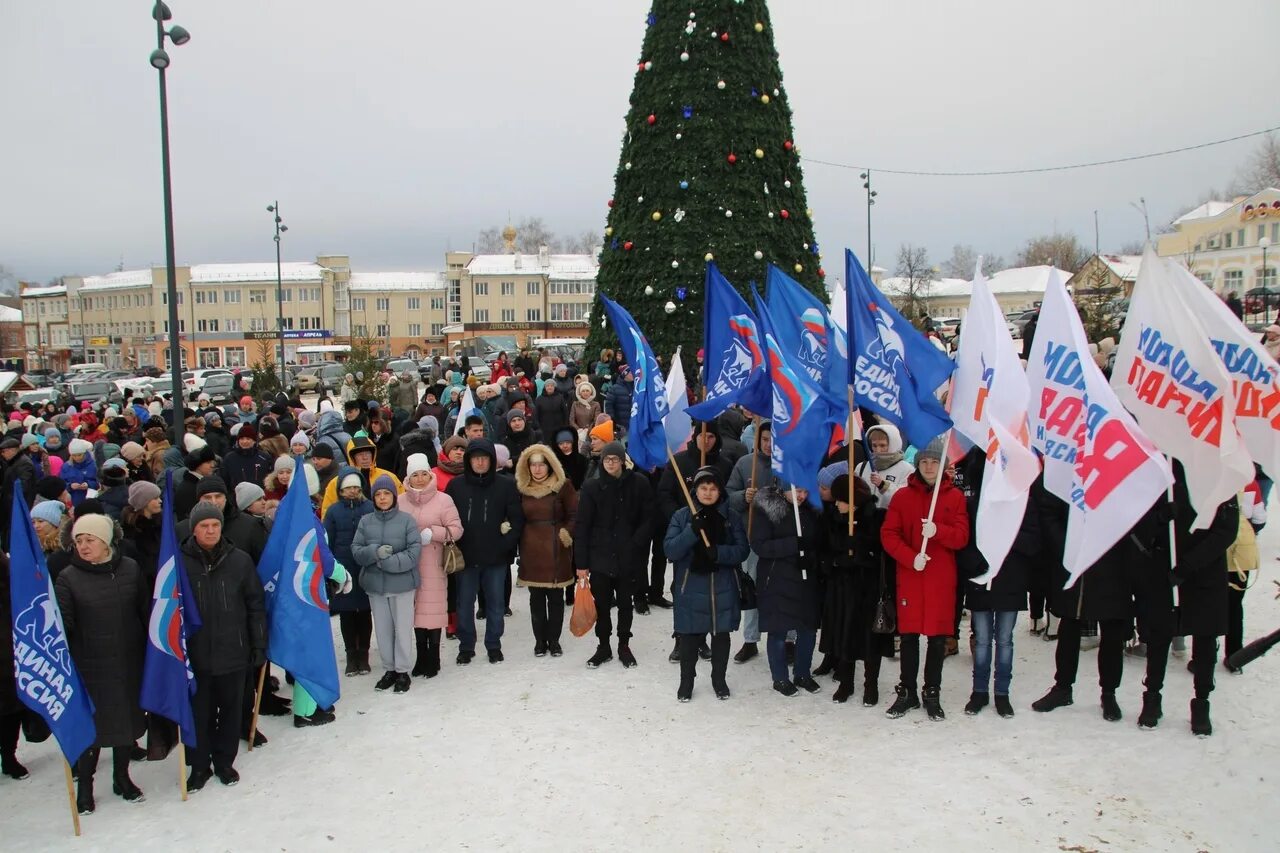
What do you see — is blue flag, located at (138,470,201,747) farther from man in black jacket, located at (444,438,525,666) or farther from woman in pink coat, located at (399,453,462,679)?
man in black jacket, located at (444,438,525,666)

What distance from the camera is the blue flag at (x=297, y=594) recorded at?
6289 millimetres

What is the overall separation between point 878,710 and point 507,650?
10.5 ft

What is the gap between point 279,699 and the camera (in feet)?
23.0

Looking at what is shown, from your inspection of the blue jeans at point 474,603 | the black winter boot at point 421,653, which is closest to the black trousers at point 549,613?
the blue jeans at point 474,603

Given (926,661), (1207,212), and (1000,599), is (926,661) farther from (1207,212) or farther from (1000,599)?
(1207,212)

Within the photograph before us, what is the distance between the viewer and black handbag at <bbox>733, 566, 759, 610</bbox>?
7102 mm

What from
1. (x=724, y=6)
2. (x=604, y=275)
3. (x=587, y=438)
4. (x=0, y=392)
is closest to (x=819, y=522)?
(x=587, y=438)

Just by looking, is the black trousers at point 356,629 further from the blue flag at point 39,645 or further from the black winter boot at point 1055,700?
the black winter boot at point 1055,700

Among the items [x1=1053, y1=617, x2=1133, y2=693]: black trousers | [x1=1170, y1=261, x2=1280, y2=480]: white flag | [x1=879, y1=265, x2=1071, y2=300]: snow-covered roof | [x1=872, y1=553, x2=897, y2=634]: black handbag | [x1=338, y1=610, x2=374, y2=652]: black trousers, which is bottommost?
[x1=338, y1=610, x2=374, y2=652]: black trousers

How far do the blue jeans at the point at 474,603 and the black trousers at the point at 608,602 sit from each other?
801mm

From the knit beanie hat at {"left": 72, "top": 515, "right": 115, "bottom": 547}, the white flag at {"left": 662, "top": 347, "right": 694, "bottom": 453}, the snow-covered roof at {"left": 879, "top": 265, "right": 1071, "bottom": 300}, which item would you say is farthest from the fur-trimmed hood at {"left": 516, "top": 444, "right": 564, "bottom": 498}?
the snow-covered roof at {"left": 879, "top": 265, "right": 1071, "bottom": 300}

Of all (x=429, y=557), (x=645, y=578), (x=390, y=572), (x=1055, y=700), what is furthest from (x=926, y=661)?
(x=390, y=572)

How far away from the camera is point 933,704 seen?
6469 mm

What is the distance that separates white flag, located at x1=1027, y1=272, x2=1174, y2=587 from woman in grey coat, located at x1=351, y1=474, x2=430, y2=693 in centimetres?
453
